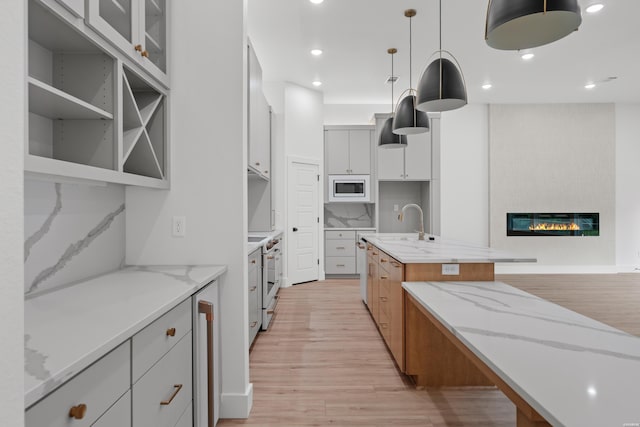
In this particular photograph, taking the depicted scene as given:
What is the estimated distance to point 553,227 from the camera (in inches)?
256

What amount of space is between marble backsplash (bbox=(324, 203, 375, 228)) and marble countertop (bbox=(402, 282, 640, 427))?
15.3 ft

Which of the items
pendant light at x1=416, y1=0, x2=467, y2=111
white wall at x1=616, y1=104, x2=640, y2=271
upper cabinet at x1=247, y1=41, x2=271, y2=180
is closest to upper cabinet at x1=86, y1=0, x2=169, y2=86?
upper cabinet at x1=247, y1=41, x2=271, y2=180

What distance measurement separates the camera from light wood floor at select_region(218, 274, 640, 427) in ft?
6.42

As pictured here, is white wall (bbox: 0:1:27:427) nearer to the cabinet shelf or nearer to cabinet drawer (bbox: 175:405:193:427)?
the cabinet shelf

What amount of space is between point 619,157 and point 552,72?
9.34ft

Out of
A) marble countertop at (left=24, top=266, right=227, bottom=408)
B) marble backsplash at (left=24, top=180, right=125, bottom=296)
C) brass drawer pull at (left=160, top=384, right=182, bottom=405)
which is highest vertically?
marble backsplash at (left=24, top=180, right=125, bottom=296)

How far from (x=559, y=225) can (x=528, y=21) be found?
6192 millimetres

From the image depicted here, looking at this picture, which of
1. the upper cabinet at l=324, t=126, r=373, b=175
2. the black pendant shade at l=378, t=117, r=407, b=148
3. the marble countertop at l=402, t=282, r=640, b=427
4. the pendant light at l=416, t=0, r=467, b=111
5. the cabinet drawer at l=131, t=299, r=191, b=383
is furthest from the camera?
the upper cabinet at l=324, t=126, r=373, b=175

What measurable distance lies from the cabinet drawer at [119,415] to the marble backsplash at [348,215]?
5.55m

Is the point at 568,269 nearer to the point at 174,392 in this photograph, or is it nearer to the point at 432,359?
the point at 432,359

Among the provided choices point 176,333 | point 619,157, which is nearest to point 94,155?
point 176,333

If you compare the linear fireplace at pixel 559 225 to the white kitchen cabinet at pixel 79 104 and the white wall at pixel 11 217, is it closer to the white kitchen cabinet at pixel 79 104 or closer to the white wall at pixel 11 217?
the white kitchen cabinet at pixel 79 104

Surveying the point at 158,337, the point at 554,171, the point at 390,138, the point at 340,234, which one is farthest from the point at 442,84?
the point at 554,171

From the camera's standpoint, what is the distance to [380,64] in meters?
4.89
